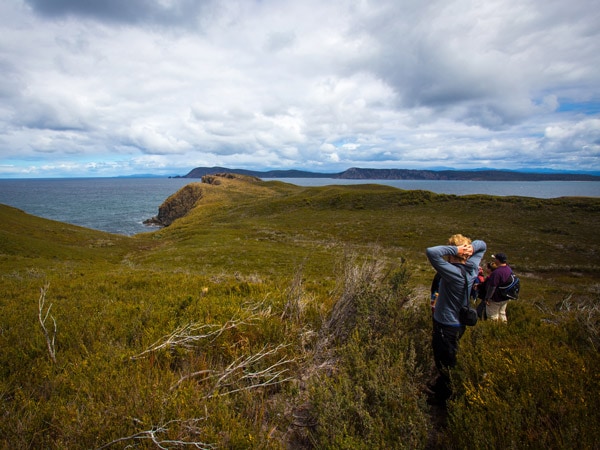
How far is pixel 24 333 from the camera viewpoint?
16.5 feet

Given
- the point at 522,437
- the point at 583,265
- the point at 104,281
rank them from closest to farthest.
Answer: the point at 522,437, the point at 104,281, the point at 583,265

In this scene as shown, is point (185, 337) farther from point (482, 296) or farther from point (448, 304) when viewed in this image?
point (482, 296)

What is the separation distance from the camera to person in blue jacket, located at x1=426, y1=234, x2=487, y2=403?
164 inches

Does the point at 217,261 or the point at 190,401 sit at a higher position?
the point at 190,401

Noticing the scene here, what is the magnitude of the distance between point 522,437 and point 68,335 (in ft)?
21.6

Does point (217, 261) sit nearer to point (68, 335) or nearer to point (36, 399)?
point (68, 335)

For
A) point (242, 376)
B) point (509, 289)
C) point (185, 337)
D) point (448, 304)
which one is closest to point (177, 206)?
point (185, 337)

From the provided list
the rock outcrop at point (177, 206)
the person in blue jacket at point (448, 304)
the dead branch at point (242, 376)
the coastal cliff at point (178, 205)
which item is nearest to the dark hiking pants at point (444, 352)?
the person in blue jacket at point (448, 304)

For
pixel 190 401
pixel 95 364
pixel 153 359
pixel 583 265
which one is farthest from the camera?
pixel 583 265

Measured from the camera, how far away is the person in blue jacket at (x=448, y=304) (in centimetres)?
418

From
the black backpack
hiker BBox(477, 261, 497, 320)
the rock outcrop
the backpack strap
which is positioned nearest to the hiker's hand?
the backpack strap

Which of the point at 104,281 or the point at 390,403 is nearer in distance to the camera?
the point at 390,403

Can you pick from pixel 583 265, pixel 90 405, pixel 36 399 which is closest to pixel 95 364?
pixel 36 399

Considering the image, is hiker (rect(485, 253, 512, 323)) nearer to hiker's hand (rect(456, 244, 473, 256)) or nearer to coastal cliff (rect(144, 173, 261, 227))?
hiker's hand (rect(456, 244, 473, 256))
